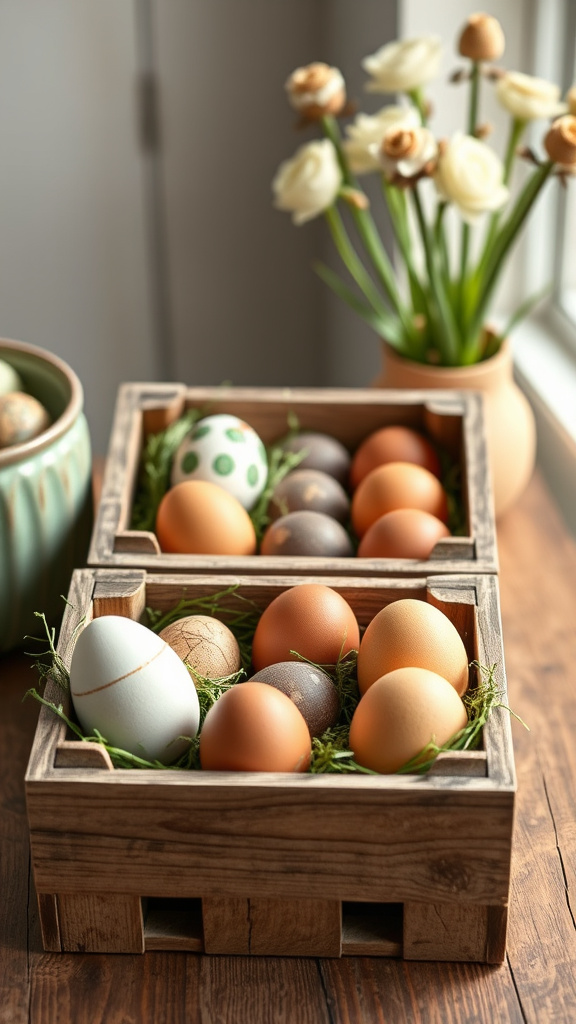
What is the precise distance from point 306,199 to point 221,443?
30 centimetres

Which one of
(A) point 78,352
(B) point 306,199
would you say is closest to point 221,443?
(B) point 306,199

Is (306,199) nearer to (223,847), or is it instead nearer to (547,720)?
(547,720)

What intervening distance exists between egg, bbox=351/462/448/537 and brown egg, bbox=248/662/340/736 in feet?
0.75

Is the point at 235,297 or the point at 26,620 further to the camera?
the point at 235,297

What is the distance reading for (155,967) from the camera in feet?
2.48

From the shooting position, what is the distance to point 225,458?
102 centimetres

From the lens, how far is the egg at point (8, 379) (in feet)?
3.35

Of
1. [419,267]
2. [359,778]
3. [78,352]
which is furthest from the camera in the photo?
[78,352]

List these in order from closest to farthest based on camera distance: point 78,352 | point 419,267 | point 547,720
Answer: point 547,720
point 419,267
point 78,352

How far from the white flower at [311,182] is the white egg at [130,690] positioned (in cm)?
57

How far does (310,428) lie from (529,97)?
38 centimetres

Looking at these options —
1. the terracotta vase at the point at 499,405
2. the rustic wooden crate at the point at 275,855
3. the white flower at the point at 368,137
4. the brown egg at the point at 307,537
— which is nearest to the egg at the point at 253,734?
the rustic wooden crate at the point at 275,855

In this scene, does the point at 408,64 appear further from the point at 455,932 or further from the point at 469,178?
the point at 455,932

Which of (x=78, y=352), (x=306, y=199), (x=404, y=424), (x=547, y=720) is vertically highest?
(x=306, y=199)
